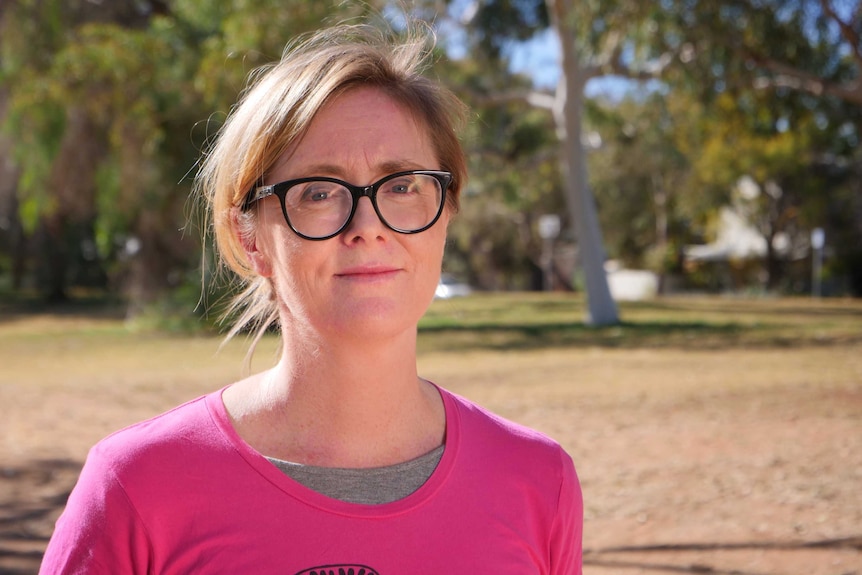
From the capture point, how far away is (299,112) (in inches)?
61.7

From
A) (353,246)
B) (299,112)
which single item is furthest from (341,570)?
(299,112)

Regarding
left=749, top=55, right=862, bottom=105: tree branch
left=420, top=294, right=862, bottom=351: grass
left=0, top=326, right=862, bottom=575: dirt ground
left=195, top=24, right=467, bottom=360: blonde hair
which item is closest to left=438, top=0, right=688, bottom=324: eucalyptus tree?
left=420, top=294, right=862, bottom=351: grass

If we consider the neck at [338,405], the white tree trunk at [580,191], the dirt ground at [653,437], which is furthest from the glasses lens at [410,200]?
the white tree trunk at [580,191]

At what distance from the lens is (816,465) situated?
6508mm

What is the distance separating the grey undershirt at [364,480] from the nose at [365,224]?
1.29 feet

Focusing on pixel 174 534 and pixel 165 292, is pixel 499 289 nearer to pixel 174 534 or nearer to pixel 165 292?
pixel 165 292

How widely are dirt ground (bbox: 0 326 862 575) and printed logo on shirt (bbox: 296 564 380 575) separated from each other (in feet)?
11.2

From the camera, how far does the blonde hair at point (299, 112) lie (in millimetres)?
1582

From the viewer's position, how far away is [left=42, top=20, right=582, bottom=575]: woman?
4.87ft

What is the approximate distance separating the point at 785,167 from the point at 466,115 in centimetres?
3539

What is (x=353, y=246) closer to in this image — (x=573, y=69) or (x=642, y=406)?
(x=642, y=406)

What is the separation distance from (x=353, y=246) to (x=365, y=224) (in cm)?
4

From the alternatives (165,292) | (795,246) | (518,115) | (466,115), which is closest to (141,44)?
(165,292)

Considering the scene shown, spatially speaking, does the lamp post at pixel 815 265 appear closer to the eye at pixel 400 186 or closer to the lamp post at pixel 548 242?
the lamp post at pixel 548 242
